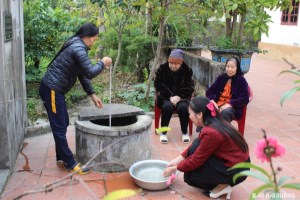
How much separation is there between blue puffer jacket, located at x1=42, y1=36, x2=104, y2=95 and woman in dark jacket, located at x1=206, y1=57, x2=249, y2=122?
6.36ft

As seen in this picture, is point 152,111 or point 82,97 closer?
point 152,111

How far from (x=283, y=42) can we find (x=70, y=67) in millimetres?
11919

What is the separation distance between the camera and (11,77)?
4012mm

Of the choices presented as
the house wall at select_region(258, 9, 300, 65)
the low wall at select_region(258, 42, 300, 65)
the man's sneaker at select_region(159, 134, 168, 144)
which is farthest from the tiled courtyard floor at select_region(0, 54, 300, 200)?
the house wall at select_region(258, 9, 300, 65)

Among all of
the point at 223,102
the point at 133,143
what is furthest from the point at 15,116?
the point at 223,102

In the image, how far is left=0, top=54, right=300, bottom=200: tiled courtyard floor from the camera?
3.49 meters

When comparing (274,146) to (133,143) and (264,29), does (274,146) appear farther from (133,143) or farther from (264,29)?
(264,29)

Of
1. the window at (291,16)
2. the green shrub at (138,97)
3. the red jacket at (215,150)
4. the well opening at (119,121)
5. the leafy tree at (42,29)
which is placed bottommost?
the green shrub at (138,97)

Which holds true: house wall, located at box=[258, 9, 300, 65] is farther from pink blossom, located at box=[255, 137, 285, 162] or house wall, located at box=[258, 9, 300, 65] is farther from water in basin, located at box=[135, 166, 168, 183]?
pink blossom, located at box=[255, 137, 285, 162]

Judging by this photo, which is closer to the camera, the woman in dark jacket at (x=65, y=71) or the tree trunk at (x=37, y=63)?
the woman in dark jacket at (x=65, y=71)

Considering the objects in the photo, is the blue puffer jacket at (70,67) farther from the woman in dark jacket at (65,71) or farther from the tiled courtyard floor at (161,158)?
the tiled courtyard floor at (161,158)

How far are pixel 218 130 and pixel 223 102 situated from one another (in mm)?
1953

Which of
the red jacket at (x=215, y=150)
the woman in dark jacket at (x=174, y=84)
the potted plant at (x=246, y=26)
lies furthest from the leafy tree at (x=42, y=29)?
the red jacket at (x=215, y=150)

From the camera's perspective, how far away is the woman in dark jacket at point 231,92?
15.7 ft
